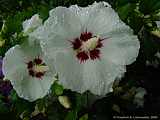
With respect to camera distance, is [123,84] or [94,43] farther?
[123,84]

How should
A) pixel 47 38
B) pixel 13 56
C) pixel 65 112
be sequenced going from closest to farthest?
pixel 47 38, pixel 13 56, pixel 65 112

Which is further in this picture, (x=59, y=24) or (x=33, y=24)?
(x=33, y=24)

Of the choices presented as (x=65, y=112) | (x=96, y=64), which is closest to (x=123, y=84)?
(x=65, y=112)

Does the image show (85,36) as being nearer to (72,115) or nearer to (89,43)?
(89,43)

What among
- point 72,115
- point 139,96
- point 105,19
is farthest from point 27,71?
point 139,96

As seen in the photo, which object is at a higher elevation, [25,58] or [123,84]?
[25,58]

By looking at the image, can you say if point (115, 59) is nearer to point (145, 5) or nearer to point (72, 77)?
point (72, 77)
